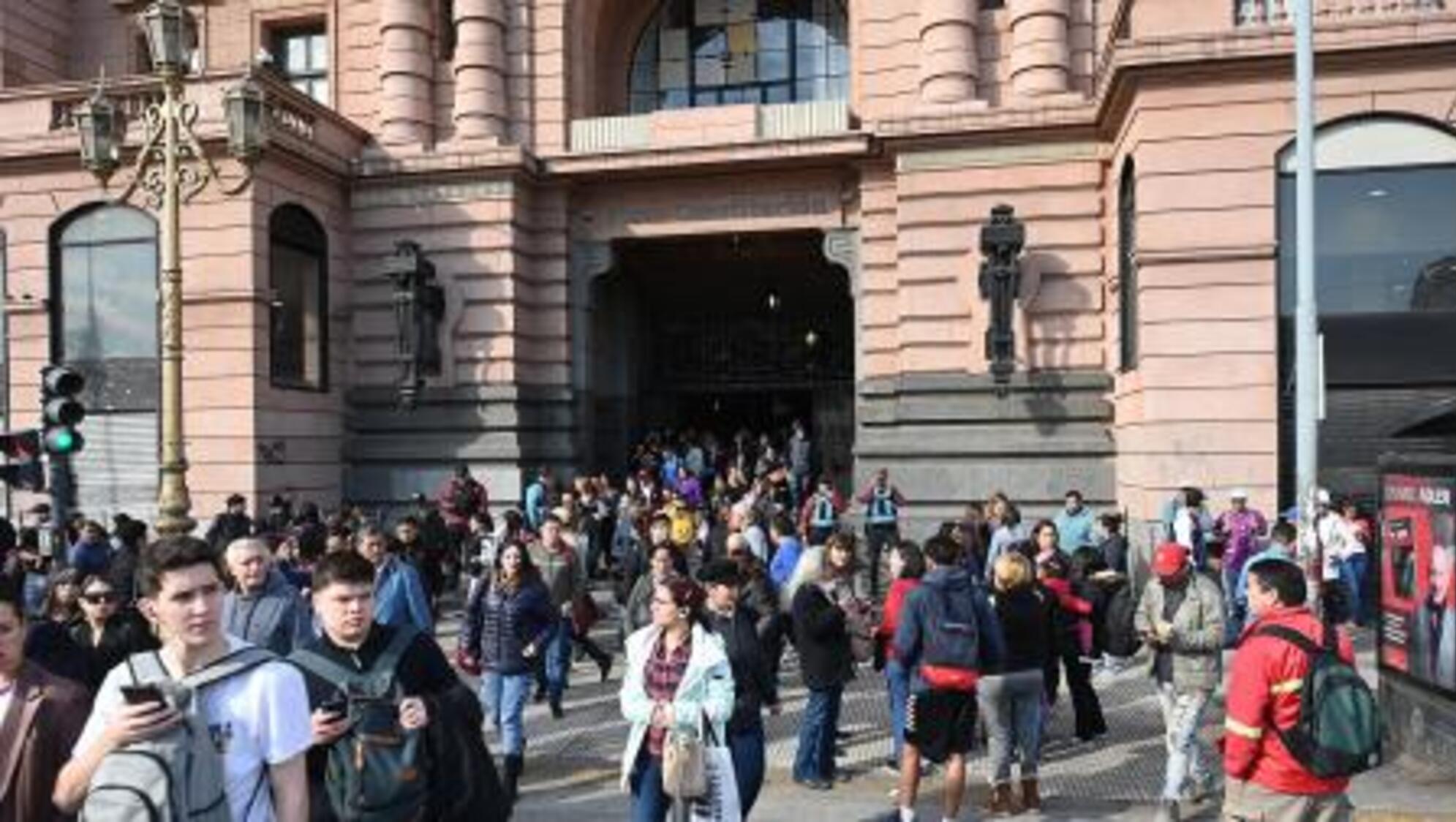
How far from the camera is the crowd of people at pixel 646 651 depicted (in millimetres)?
3750

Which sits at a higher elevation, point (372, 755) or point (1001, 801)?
point (372, 755)

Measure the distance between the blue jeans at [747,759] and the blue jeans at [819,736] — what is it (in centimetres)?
213

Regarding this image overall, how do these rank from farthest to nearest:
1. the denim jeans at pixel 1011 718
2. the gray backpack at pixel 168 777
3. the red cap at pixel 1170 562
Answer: the red cap at pixel 1170 562, the denim jeans at pixel 1011 718, the gray backpack at pixel 168 777

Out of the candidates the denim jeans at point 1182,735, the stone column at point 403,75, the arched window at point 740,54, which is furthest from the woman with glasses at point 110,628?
the arched window at point 740,54

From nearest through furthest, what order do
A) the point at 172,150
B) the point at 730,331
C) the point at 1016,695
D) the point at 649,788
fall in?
the point at 649,788
the point at 1016,695
the point at 172,150
the point at 730,331

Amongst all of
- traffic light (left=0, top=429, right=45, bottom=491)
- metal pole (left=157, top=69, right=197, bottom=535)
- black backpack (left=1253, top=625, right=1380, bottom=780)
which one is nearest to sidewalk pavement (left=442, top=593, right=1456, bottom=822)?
black backpack (left=1253, top=625, right=1380, bottom=780)

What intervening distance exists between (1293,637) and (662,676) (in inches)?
116

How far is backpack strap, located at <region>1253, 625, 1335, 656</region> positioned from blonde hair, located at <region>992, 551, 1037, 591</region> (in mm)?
3567

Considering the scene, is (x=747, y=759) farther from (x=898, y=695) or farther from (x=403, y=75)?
(x=403, y=75)

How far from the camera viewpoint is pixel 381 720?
444 centimetres

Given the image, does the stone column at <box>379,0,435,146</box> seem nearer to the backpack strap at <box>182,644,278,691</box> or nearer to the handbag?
the handbag

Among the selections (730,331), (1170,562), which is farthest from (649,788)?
(730,331)

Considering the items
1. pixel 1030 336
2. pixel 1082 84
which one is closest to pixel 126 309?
pixel 1030 336

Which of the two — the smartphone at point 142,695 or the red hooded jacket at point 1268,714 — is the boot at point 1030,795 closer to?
the red hooded jacket at point 1268,714
